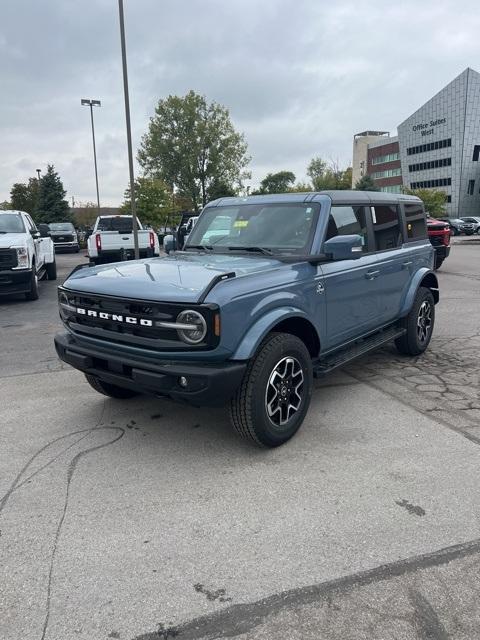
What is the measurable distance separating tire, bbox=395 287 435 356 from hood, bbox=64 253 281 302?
2.54 meters

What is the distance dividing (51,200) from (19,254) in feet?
141

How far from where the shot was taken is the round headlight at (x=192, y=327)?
322 centimetres

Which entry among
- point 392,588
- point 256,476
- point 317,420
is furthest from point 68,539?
point 317,420

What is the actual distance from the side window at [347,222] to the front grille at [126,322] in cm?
176

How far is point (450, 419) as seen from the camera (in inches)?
167

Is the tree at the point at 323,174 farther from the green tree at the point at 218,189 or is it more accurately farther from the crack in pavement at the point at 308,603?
the crack in pavement at the point at 308,603

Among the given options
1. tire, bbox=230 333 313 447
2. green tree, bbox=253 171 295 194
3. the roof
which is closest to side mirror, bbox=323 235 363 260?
the roof

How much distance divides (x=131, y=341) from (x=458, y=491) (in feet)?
7.64

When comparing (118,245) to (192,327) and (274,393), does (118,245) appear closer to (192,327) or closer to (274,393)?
(274,393)

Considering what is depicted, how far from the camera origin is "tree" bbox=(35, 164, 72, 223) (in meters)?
49.1

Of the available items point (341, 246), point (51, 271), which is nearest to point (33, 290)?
point (51, 271)

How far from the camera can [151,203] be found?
Answer: 1636 inches

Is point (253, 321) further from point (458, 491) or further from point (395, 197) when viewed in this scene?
point (395, 197)

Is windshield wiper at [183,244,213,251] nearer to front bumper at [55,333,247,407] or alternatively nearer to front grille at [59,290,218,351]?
front grille at [59,290,218,351]
